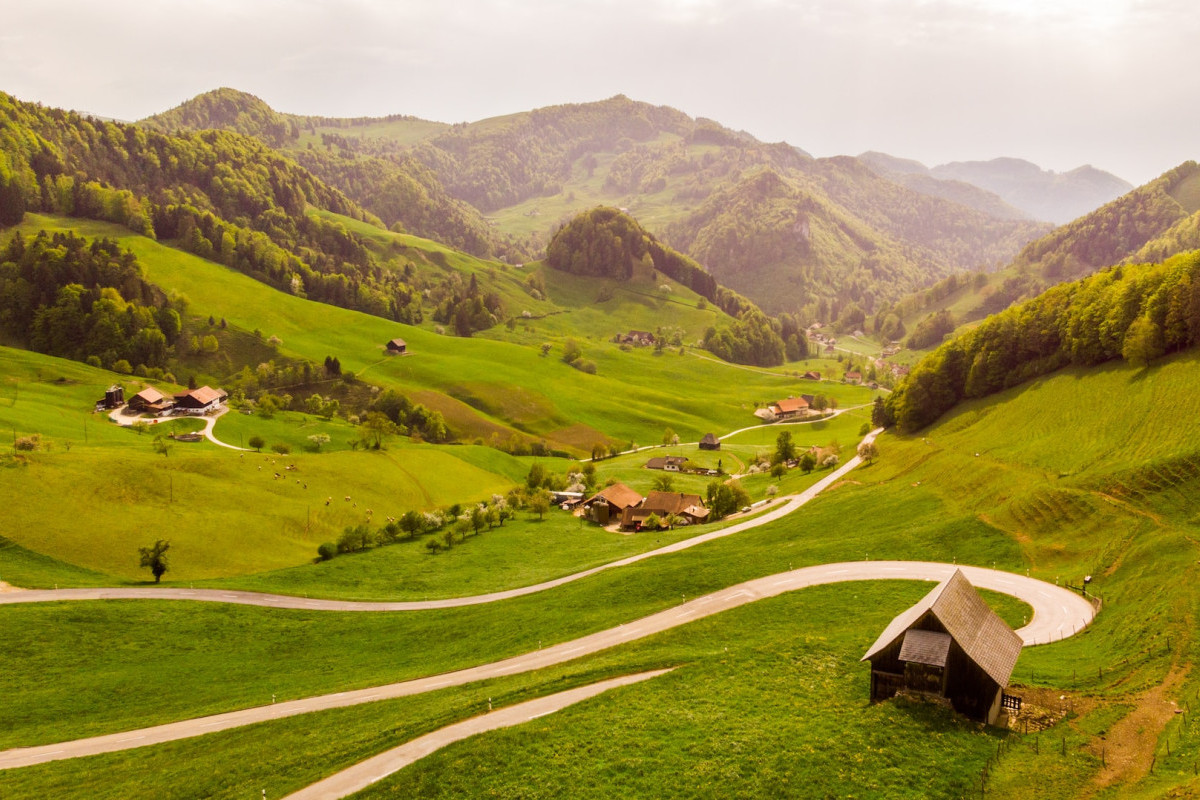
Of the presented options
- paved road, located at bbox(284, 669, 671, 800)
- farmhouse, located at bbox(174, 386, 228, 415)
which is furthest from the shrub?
paved road, located at bbox(284, 669, 671, 800)

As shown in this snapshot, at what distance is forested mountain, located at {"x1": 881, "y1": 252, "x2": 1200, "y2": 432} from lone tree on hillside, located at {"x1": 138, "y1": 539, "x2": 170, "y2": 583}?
108256 mm

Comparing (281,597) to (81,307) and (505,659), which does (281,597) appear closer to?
(505,659)

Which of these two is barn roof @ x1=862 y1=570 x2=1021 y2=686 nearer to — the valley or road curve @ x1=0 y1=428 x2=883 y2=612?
the valley

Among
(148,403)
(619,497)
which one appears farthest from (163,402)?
(619,497)

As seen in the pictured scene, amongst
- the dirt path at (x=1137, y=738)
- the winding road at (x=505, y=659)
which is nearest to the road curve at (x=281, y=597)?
the winding road at (x=505, y=659)

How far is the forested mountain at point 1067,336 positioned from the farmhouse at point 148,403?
14675 cm

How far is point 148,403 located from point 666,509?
111238 millimetres

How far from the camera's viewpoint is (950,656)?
33.8 meters

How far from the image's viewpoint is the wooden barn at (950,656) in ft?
110

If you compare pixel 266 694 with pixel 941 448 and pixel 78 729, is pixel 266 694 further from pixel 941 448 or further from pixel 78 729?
pixel 941 448

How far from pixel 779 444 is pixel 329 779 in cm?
11484

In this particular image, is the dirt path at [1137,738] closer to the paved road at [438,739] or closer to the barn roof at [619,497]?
the paved road at [438,739]

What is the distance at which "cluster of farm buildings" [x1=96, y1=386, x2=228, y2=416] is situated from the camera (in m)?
139

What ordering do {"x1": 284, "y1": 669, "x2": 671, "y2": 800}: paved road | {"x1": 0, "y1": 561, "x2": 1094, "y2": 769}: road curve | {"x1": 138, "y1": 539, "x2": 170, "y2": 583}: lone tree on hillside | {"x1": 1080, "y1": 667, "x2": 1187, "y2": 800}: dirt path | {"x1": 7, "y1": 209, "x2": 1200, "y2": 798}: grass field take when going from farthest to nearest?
{"x1": 138, "y1": 539, "x2": 170, "y2": 583}: lone tree on hillside
{"x1": 0, "y1": 561, "x2": 1094, "y2": 769}: road curve
{"x1": 284, "y1": 669, "x2": 671, "y2": 800}: paved road
{"x1": 7, "y1": 209, "x2": 1200, "y2": 798}: grass field
{"x1": 1080, "y1": 667, "x2": 1187, "y2": 800}: dirt path
